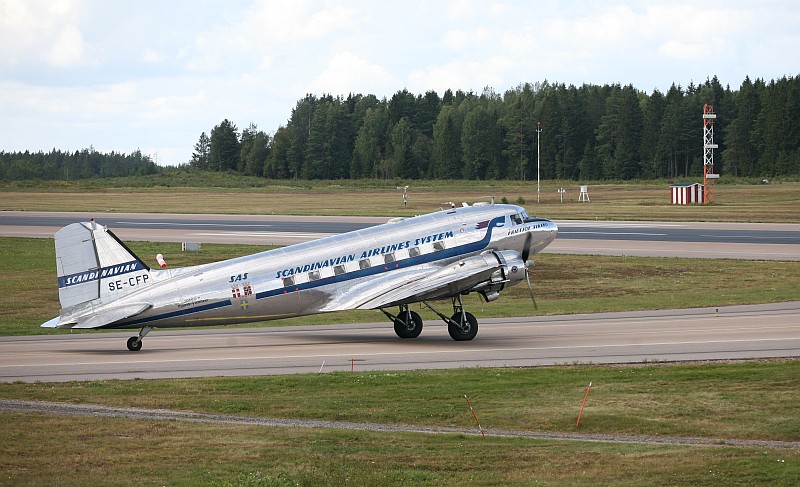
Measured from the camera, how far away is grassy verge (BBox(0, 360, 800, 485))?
17672 millimetres

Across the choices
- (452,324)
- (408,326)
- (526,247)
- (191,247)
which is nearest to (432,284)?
(452,324)

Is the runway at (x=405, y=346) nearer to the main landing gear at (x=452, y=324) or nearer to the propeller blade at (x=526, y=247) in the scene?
the main landing gear at (x=452, y=324)

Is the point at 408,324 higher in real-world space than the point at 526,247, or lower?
lower

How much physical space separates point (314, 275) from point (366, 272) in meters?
1.88

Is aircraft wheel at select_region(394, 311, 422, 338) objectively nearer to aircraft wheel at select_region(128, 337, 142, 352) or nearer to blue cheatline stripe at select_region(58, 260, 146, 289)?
aircraft wheel at select_region(128, 337, 142, 352)

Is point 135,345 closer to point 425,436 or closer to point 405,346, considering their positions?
point 405,346

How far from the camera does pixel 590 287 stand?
50000 millimetres

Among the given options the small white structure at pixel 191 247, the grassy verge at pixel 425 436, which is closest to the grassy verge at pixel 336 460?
the grassy verge at pixel 425 436

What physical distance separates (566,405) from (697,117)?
177 metres

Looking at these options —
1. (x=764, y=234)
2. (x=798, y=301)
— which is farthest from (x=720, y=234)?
(x=798, y=301)

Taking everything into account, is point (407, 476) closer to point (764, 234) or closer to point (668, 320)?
point (668, 320)

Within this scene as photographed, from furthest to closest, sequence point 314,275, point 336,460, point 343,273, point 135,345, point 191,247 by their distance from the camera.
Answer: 1. point 191,247
2. point 343,273
3. point 314,275
4. point 135,345
5. point 336,460

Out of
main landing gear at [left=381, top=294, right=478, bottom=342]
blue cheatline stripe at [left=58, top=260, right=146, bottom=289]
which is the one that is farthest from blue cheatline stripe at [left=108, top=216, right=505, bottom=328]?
blue cheatline stripe at [left=58, top=260, right=146, bottom=289]

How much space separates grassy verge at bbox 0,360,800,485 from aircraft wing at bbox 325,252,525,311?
5.20 m
